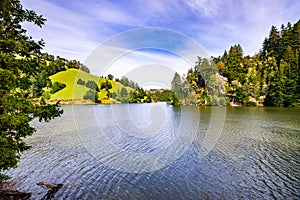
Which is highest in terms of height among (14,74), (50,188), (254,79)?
(254,79)

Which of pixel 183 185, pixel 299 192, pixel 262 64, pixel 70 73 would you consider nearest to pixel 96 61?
pixel 183 185

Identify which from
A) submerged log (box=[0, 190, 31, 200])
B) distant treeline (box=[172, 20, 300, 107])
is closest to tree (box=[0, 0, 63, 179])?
submerged log (box=[0, 190, 31, 200])

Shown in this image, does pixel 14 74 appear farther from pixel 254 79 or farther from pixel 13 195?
pixel 254 79

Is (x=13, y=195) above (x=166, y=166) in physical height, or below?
below

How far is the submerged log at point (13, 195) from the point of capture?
12.8 meters

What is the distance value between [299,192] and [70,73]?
4902 inches

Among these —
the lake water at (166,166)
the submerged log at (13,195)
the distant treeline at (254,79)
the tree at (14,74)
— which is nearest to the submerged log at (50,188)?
the lake water at (166,166)

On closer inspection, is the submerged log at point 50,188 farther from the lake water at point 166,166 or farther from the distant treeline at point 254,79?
the distant treeline at point 254,79

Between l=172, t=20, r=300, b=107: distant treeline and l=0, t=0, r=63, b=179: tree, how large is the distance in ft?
279

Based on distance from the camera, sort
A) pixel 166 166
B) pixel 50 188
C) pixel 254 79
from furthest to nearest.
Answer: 1. pixel 254 79
2. pixel 166 166
3. pixel 50 188

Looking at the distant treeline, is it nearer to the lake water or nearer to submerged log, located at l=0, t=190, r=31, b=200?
the lake water

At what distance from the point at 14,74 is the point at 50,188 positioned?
8303 millimetres

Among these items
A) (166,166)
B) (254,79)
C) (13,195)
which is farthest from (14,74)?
(254,79)

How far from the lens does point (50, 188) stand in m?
14.6
